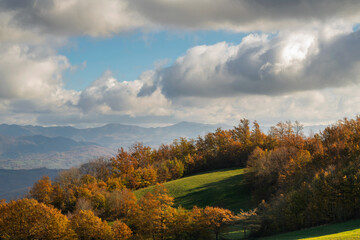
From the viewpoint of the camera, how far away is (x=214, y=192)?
291 ft

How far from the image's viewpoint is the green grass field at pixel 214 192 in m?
81.1

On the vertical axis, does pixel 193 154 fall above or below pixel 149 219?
above

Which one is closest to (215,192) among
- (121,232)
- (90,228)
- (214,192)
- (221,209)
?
(214,192)

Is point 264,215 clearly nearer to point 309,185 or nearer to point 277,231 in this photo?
point 277,231

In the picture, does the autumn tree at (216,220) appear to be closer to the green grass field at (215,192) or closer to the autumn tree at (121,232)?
the green grass field at (215,192)

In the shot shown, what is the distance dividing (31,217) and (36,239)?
19.5 feet

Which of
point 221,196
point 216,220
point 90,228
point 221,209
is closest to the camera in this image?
point 216,220

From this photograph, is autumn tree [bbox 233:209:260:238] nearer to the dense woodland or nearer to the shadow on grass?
the dense woodland

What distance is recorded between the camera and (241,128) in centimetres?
14325

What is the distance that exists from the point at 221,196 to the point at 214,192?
12.1 ft

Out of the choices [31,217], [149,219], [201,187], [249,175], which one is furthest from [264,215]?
[31,217]

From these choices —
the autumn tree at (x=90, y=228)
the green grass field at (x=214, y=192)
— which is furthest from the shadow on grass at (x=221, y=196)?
the autumn tree at (x=90, y=228)

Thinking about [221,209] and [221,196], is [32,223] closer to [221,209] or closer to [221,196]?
[221,209]

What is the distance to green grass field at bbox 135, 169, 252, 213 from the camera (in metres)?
81.1
